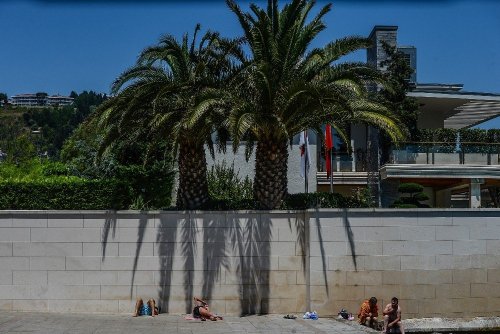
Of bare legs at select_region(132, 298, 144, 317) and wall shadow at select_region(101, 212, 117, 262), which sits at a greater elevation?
wall shadow at select_region(101, 212, 117, 262)

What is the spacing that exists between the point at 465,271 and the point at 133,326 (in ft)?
31.4

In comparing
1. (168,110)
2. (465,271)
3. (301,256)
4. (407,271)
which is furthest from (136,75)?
(465,271)

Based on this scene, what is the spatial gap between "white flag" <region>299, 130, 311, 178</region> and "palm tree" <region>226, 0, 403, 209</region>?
18.6ft

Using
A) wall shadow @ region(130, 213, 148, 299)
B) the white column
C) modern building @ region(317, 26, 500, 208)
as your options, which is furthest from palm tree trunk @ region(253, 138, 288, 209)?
the white column

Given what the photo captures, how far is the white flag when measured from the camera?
26.7 m

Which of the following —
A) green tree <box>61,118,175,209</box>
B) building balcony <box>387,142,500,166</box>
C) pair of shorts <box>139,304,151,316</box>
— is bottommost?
pair of shorts <box>139,304,151,316</box>

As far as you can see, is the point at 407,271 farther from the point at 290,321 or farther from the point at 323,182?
the point at 323,182

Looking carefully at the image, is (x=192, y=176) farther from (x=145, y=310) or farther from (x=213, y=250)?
(x=145, y=310)

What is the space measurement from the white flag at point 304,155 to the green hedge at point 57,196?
8244mm

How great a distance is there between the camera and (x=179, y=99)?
20.5m

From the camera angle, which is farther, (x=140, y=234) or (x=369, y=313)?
(x=140, y=234)

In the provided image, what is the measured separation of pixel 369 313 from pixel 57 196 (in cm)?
934

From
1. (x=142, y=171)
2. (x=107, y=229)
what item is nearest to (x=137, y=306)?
(x=107, y=229)

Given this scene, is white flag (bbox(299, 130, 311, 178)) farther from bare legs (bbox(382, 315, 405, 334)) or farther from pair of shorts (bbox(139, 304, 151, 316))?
bare legs (bbox(382, 315, 405, 334))
